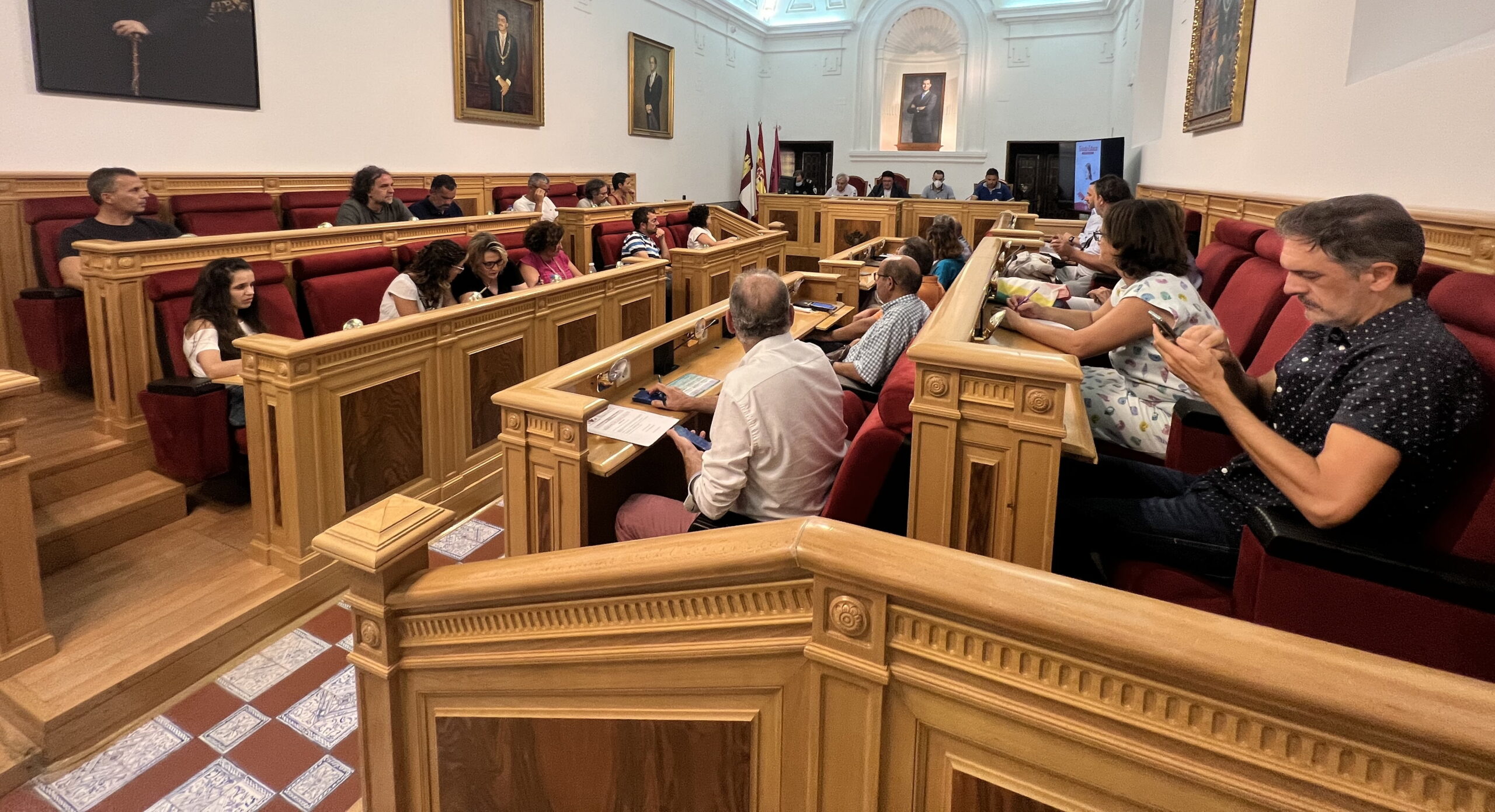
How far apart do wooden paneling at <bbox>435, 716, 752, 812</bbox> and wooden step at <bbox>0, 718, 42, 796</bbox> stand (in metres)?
1.63

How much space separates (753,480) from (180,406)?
2571mm

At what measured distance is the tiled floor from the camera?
2.25m

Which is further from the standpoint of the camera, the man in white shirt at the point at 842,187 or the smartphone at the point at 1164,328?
the man in white shirt at the point at 842,187

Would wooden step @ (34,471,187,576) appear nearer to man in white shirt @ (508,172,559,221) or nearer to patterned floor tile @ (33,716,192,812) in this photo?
patterned floor tile @ (33,716,192,812)

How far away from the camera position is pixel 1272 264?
3.30 metres

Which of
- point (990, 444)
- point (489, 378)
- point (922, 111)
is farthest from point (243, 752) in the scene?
point (922, 111)

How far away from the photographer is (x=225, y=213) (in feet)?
19.6

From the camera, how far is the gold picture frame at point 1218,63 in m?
4.77

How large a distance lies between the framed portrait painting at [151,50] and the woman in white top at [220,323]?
9.76ft

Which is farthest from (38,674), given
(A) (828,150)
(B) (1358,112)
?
(A) (828,150)

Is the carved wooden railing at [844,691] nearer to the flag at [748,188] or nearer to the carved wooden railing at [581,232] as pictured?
the carved wooden railing at [581,232]

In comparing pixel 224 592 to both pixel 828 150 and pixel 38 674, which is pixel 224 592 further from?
pixel 828 150

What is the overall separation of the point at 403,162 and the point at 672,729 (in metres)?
8.11

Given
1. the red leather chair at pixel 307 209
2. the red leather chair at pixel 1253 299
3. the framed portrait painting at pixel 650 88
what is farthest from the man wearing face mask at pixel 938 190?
the red leather chair at pixel 1253 299
